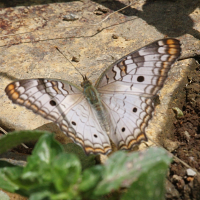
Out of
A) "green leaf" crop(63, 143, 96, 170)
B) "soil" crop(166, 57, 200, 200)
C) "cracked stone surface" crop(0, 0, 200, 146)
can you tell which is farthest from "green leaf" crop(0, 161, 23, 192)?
"soil" crop(166, 57, 200, 200)

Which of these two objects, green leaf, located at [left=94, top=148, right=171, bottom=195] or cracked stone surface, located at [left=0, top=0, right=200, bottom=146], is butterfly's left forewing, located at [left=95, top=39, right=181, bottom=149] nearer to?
cracked stone surface, located at [left=0, top=0, right=200, bottom=146]

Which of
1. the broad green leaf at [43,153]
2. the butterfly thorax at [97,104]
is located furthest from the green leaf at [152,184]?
the butterfly thorax at [97,104]

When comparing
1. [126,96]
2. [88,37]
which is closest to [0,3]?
[88,37]

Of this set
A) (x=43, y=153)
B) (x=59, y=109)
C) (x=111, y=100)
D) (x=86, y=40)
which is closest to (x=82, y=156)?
(x=59, y=109)

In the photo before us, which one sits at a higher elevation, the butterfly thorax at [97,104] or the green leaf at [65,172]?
the green leaf at [65,172]

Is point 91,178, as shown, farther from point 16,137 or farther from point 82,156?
point 82,156

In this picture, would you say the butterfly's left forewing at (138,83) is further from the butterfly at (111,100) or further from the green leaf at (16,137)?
the green leaf at (16,137)
